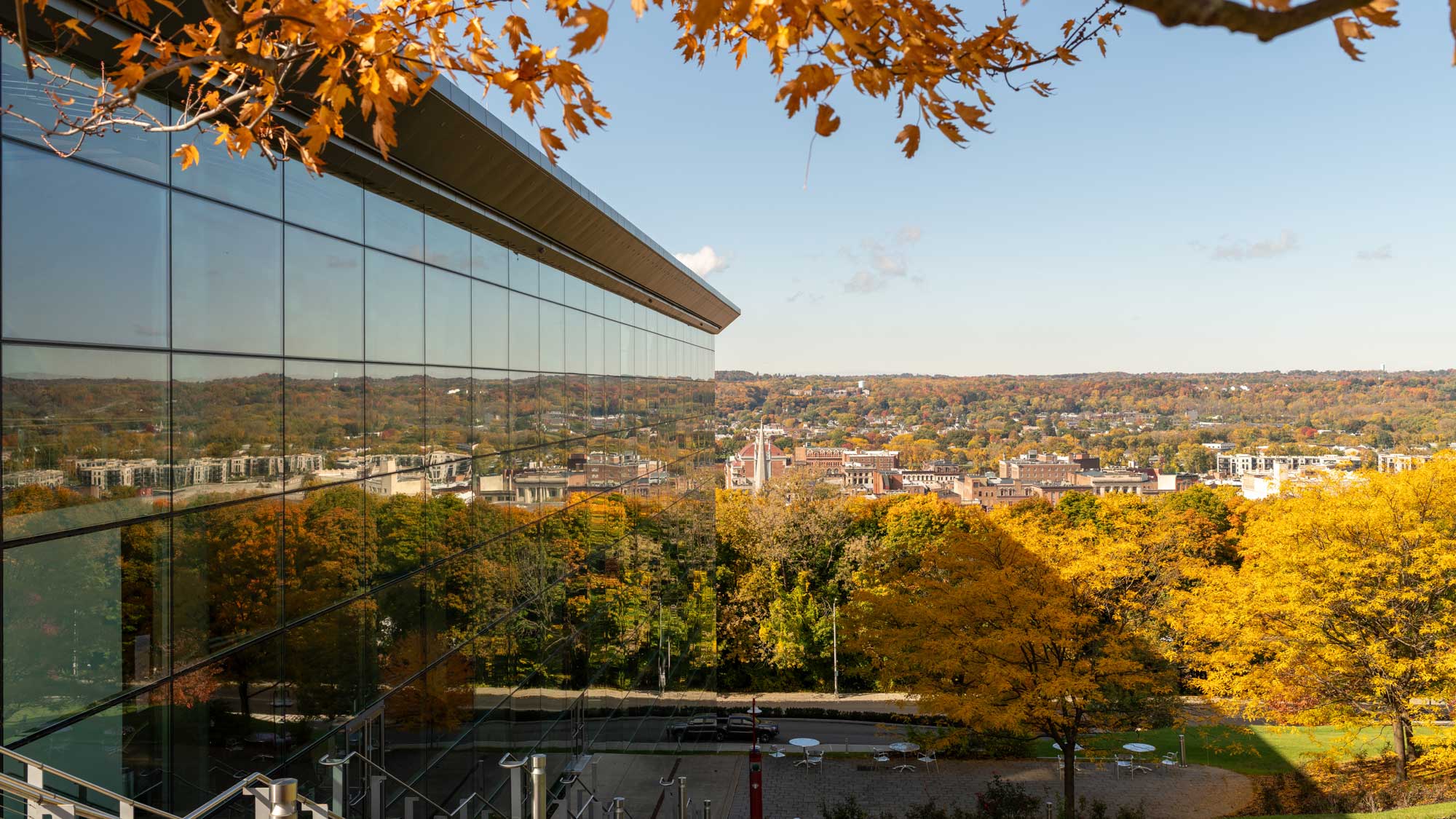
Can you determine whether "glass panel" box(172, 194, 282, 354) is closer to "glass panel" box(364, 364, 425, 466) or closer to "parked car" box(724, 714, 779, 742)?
"glass panel" box(364, 364, 425, 466)

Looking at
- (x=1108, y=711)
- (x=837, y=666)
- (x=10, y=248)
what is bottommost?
(x=837, y=666)

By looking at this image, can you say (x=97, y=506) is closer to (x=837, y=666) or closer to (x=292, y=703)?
(x=292, y=703)

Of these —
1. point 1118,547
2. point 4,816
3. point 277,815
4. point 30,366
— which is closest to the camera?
point 277,815

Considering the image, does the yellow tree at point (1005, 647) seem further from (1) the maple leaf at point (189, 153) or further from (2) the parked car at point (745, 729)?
(1) the maple leaf at point (189, 153)

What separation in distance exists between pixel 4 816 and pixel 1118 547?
24.1 meters

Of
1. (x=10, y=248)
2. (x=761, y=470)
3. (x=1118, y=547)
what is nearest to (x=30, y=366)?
(x=10, y=248)

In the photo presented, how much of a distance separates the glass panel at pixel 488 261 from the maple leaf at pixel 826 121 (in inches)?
313

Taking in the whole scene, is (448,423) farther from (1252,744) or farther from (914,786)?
(1252,744)

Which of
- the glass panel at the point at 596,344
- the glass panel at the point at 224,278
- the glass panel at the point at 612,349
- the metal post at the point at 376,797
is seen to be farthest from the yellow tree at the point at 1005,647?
the glass panel at the point at 224,278

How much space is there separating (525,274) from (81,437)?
25.2 ft

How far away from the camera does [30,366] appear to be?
4.93 metres

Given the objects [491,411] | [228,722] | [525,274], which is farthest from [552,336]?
[228,722]

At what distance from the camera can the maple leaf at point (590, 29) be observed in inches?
117

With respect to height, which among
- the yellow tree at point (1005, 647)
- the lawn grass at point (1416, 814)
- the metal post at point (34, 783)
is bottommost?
the lawn grass at point (1416, 814)
